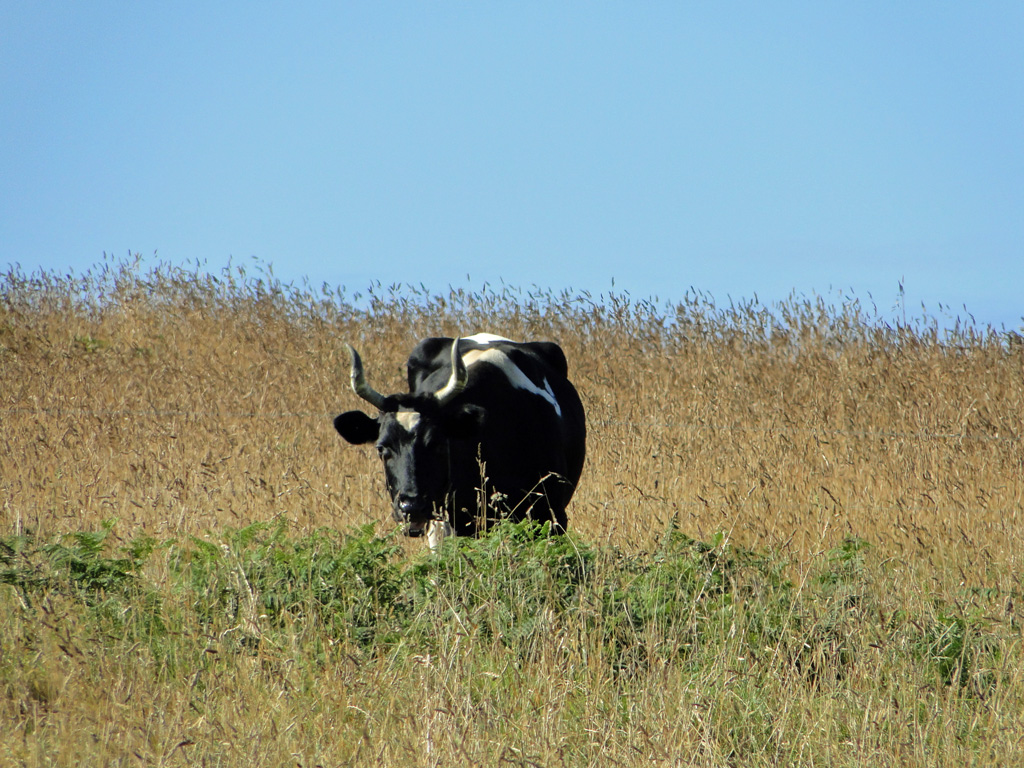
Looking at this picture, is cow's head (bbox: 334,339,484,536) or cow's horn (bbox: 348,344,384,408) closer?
cow's head (bbox: 334,339,484,536)

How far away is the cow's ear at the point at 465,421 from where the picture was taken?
6.18 metres

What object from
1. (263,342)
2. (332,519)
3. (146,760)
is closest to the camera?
(146,760)

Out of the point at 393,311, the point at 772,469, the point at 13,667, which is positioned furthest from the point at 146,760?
the point at 393,311

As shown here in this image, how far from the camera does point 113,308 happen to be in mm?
15594

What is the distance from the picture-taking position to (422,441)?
20.0 feet

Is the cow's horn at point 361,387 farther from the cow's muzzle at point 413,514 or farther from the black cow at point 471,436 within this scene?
the cow's muzzle at point 413,514

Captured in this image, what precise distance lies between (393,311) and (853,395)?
6.84 meters

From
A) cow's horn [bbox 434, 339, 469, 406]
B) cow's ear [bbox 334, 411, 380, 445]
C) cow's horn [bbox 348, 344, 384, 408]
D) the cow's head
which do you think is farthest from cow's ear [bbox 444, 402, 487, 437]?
cow's ear [bbox 334, 411, 380, 445]

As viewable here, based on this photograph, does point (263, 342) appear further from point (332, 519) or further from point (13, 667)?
point (13, 667)

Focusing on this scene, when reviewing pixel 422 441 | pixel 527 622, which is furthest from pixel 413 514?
pixel 527 622

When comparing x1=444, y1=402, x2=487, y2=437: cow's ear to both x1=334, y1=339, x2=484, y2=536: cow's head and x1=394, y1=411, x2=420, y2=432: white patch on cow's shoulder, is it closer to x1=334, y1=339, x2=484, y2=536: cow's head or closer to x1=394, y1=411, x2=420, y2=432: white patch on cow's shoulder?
x1=334, y1=339, x2=484, y2=536: cow's head

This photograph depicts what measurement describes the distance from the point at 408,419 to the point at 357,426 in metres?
0.57

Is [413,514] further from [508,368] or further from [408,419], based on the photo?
[508,368]

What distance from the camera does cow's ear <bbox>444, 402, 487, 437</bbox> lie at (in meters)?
6.18
